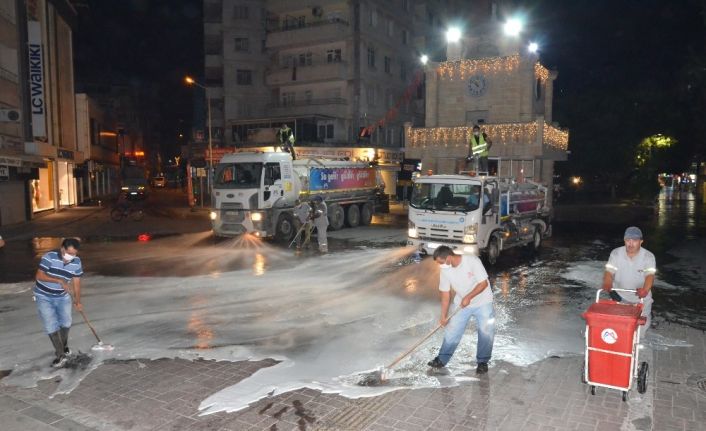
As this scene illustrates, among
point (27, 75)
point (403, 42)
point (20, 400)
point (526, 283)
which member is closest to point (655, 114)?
point (403, 42)

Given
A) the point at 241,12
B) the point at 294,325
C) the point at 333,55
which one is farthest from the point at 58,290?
the point at 241,12

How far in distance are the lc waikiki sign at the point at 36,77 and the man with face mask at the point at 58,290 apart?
22373mm

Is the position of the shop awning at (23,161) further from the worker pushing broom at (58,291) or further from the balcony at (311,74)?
the balcony at (311,74)

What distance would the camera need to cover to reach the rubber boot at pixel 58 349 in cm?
677

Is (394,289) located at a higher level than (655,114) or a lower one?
lower

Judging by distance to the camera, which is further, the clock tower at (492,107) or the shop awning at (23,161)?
the clock tower at (492,107)

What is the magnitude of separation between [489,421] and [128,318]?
6.36m

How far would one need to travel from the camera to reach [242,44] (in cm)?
4941

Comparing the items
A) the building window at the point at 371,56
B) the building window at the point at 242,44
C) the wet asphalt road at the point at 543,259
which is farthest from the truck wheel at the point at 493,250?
the building window at the point at 242,44

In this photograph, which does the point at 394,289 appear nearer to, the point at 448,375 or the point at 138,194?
the point at 448,375

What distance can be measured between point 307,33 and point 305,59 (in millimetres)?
2397

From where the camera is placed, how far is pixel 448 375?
647cm

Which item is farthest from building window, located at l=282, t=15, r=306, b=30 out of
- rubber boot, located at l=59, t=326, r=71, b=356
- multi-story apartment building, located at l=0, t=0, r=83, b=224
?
rubber boot, located at l=59, t=326, r=71, b=356

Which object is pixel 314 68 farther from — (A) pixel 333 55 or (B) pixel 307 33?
(B) pixel 307 33
